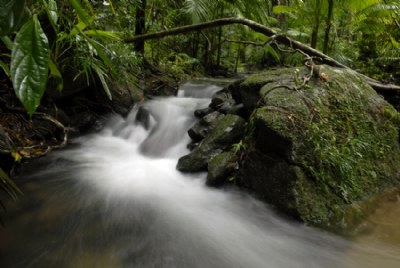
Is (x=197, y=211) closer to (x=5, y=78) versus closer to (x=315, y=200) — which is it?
(x=315, y=200)

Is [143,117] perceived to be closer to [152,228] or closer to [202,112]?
[202,112]

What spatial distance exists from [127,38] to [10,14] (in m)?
4.58

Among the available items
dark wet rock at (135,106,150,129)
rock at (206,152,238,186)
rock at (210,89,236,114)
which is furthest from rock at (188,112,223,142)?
dark wet rock at (135,106,150,129)

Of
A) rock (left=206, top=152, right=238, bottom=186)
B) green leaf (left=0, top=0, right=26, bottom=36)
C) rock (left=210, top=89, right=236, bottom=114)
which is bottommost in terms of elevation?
rock (left=206, top=152, right=238, bottom=186)

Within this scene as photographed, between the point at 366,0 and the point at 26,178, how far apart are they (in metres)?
5.14

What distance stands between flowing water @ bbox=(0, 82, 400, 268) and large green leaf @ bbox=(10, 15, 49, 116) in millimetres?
1698

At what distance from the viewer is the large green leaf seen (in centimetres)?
44

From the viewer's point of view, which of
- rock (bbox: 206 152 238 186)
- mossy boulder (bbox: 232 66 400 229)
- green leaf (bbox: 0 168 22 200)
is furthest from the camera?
rock (bbox: 206 152 238 186)

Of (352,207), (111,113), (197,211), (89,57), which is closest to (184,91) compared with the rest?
(111,113)

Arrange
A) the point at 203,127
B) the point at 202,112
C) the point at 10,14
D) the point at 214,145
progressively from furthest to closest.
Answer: the point at 202,112 → the point at 203,127 → the point at 214,145 → the point at 10,14

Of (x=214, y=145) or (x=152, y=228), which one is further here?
(x=214, y=145)

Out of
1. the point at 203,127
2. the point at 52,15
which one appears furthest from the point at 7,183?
the point at 203,127

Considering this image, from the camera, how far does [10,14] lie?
0.43 meters

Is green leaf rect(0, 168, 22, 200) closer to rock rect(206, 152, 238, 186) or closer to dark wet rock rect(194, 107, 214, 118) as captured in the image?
rock rect(206, 152, 238, 186)
